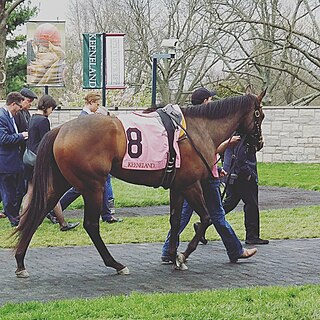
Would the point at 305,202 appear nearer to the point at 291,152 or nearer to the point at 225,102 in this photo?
the point at 225,102

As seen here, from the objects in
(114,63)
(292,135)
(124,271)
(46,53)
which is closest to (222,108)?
(124,271)

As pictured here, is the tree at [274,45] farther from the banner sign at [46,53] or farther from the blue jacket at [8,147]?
the blue jacket at [8,147]

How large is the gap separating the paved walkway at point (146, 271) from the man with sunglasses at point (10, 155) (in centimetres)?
188

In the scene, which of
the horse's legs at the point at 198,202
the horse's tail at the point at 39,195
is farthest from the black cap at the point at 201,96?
the horse's tail at the point at 39,195

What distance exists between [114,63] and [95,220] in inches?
466

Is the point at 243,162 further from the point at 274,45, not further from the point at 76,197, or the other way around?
the point at 274,45

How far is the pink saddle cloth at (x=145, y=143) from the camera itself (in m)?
7.31

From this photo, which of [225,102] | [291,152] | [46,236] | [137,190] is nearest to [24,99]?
[46,236]

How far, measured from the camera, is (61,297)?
6.34 m

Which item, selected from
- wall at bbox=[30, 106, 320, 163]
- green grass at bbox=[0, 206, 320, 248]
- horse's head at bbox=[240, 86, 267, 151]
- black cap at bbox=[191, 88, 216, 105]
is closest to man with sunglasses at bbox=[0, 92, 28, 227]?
green grass at bbox=[0, 206, 320, 248]

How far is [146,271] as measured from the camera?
298 inches

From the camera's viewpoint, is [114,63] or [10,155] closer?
[10,155]

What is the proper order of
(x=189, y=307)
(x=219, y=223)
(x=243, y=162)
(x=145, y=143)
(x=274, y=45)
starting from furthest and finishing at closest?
(x=274, y=45)
(x=243, y=162)
(x=219, y=223)
(x=145, y=143)
(x=189, y=307)

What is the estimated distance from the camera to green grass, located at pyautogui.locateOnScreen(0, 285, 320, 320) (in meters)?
5.39
